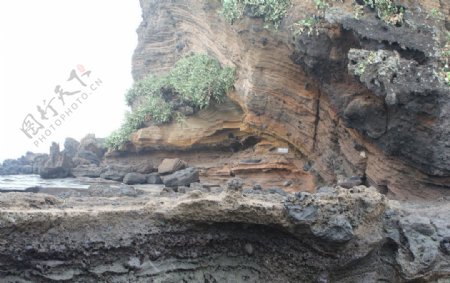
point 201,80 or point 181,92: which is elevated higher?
point 201,80

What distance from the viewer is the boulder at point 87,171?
1158 cm

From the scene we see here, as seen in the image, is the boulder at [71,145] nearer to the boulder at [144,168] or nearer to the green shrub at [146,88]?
the green shrub at [146,88]

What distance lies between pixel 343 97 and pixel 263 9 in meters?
2.38

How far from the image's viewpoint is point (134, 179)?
1037 centimetres

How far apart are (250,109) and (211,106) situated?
138 cm

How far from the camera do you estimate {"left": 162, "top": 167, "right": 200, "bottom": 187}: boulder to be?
30.2 ft

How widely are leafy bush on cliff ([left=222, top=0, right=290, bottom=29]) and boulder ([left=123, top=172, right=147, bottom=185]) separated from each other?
3.95 meters

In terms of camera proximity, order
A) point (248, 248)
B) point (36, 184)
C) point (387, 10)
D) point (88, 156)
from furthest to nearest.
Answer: point (88, 156) < point (36, 184) < point (387, 10) < point (248, 248)

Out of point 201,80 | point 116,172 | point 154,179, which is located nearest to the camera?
point 154,179

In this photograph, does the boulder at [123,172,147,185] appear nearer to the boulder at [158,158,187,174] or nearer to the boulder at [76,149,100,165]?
the boulder at [158,158,187,174]

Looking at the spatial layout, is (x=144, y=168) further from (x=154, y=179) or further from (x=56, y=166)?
(x=56, y=166)

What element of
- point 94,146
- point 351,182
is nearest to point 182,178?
point 351,182

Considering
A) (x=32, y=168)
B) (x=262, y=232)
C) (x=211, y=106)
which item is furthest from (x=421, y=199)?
(x=32, y=168)

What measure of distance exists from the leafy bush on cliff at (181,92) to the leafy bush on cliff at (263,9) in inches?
57.9
